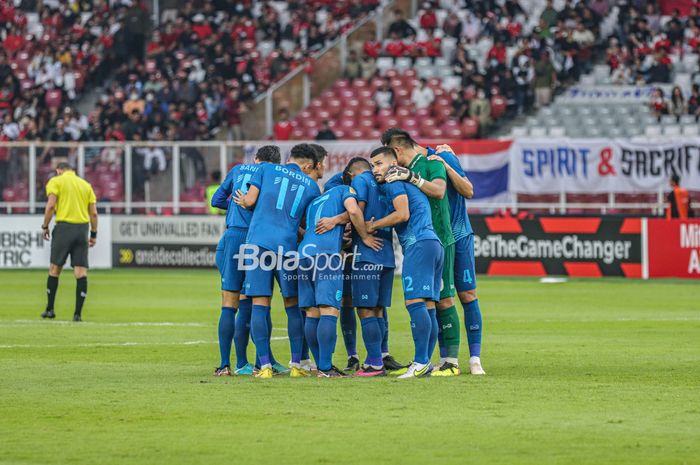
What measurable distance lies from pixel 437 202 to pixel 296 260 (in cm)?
144

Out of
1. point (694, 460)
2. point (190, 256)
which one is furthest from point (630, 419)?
point (190, 256)

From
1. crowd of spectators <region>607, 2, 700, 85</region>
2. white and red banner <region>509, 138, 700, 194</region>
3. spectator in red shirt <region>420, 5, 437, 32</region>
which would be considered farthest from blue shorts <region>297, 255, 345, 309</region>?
spectator in red shirt <region>420, 5, 437, 32</region>

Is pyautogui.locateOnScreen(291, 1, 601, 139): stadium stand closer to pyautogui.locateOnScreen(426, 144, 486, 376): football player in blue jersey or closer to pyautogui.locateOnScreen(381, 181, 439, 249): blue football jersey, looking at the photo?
pyautogui.locateOnScreen(426, 144, 486, 376): football player in blue jersey

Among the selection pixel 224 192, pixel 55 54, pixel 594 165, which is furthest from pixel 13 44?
pixel 224 192

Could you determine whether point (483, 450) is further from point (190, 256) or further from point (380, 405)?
point (190, 256)

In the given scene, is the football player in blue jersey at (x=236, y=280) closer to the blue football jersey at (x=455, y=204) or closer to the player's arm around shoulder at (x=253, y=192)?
the player's arm around shoulder at (x=253, y=192)

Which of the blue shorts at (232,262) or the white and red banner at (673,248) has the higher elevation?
the blue shorts at (232,262)

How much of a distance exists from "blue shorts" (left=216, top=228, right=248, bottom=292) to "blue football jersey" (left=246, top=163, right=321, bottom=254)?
0.76 ft

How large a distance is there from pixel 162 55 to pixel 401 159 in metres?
32.2

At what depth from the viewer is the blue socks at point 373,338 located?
13.7 meters

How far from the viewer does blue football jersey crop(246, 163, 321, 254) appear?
45.1 feet

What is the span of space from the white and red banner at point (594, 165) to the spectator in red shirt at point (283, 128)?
7.18 meters

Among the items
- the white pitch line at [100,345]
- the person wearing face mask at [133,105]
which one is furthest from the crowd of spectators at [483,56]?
the white pitch line at [100,345]

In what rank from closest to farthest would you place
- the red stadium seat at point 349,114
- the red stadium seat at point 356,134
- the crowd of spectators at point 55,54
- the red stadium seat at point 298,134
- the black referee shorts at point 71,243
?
the black referee shorts at point 71,243 < the red stadium seat at point 356,134 < the red stadium seat at point 298,134 < the red stadium seat at point 349,114 < the crowd of spectators at point 55,54
